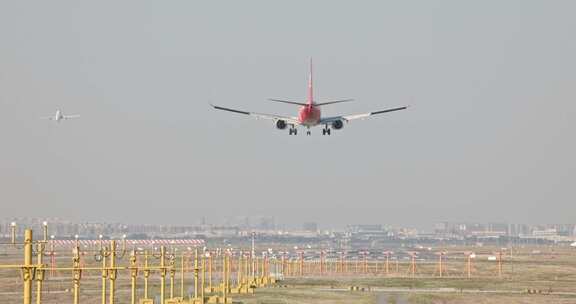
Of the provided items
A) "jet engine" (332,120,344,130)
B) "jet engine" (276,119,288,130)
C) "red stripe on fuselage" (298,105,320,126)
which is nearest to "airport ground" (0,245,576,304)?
"jet engine" (276,119,288,130)

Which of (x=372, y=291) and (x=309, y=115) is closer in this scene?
(x=309, y=115)

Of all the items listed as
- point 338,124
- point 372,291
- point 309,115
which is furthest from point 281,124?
point 372,291

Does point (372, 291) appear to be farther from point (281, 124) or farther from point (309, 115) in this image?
point (309, 115)

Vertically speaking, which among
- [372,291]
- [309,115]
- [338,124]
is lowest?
[372,291]

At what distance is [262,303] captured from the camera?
120 meters

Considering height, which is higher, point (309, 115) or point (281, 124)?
point (309, 115)

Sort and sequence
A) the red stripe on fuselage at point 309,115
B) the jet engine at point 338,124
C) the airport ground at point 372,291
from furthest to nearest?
the airport ground at point 372,291 → the jet engine at point 338,124 → the red stripe on fuselage at point 309,115

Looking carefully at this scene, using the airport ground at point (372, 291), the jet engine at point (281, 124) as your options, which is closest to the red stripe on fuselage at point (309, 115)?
the jet engine at point (281, 124)

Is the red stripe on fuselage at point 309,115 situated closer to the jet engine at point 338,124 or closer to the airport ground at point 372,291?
the jet engine at point 338,124

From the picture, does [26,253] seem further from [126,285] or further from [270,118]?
[126,285]

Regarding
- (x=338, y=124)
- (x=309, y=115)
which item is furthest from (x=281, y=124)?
(x=338, y=124)

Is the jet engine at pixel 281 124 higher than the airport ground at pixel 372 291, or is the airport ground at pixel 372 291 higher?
the jet engine at pixel 281 124

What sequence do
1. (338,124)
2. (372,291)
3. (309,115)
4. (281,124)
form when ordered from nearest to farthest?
(309,115) < (338,124) < (281,124) < (372,291)

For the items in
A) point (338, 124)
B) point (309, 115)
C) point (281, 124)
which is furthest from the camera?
point (281, 124)
